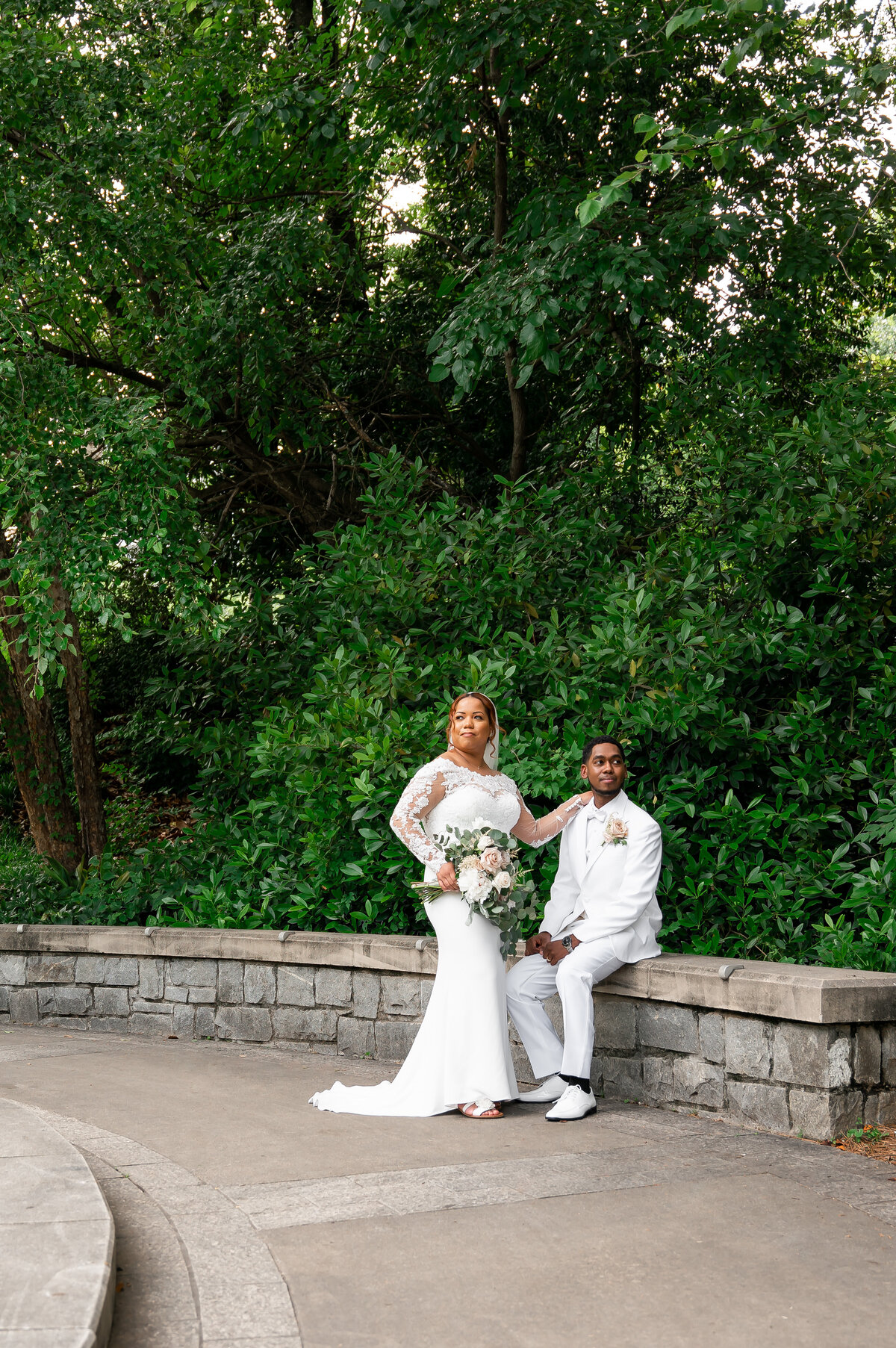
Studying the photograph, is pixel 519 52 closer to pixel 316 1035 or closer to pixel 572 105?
pixel 572 105

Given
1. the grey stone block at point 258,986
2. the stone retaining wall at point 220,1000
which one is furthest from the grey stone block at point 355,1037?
the grey stone block at point 258,986

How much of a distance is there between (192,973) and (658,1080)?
345 centimetres

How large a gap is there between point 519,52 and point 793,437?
3.50m

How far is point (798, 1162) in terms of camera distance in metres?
4.86

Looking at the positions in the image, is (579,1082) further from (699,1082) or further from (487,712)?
(487,712)

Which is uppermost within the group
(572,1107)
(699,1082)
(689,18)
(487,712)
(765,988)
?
(689,18)

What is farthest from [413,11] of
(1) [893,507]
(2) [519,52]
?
(1) [893,507]

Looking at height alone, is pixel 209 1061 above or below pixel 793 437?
below

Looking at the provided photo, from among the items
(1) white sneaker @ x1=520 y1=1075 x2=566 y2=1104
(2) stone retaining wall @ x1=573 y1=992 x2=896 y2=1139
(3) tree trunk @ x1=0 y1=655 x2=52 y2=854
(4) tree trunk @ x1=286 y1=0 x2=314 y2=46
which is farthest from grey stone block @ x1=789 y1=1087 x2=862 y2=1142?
(4) tree trunk @ x1=286 y1=0 x2=314 y2=46

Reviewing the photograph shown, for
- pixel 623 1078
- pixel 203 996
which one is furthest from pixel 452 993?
pixel 203 996

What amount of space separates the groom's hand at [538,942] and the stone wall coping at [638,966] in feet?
1.21

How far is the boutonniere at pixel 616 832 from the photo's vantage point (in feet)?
19.5

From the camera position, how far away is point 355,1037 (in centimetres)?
729

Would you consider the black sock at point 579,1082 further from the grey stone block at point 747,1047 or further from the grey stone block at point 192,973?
the grey stone block at point 192,973
